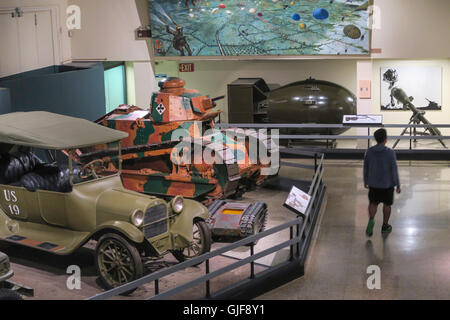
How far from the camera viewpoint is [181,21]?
1691 cm

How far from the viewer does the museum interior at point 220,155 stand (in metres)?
7.81

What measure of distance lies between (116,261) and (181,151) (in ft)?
14.5

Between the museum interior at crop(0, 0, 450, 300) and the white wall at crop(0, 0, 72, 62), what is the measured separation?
0.13 feet

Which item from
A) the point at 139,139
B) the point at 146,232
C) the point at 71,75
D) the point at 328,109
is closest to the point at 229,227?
the point at 146,232

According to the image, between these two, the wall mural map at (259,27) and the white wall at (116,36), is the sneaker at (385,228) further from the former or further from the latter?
the white wall at (116,36)

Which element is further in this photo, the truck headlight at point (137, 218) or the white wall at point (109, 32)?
the white wall at point (109, 32)

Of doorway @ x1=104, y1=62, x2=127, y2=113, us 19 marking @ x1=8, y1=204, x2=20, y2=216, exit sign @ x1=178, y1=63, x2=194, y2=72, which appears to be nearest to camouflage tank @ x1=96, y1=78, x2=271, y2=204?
us 19 marking @ x1=8, y1=204, x2=20, y2=216

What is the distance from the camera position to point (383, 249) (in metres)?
9.26

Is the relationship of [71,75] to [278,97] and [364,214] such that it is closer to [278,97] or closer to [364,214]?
[278,97]

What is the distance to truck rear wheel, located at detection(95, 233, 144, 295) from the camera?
7.26 m

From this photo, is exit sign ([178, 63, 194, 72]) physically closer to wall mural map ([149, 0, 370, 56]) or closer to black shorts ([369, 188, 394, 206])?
wall mural map ([149, 0, 370, 56])

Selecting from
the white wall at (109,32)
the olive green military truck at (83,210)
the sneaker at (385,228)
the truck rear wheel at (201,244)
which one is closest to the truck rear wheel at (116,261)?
the olive green military truck at (83,210)

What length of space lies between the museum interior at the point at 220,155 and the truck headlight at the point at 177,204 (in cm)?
3

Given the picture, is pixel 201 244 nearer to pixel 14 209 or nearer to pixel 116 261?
pixel 116 261
